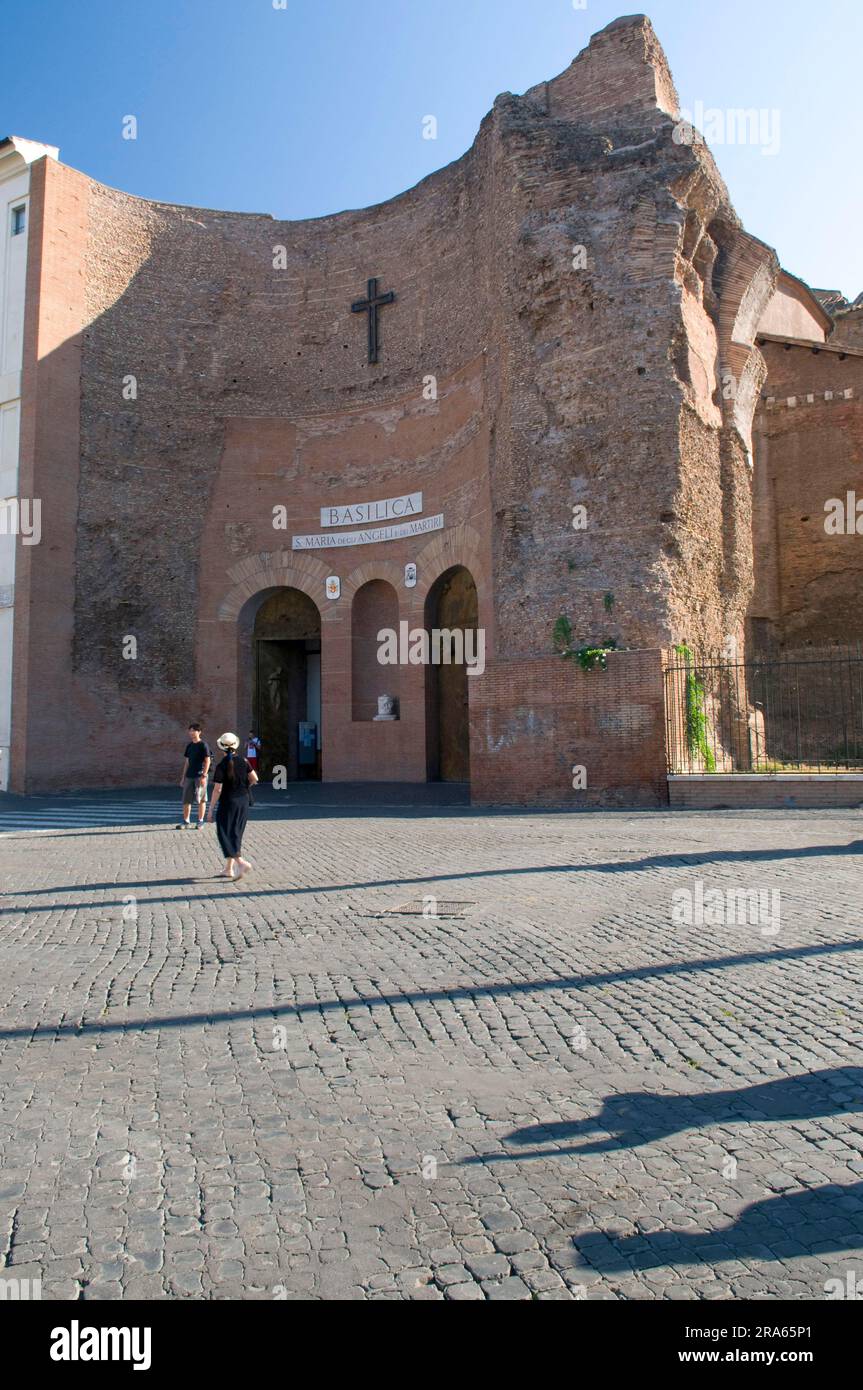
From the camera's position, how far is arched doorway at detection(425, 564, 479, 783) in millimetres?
20766

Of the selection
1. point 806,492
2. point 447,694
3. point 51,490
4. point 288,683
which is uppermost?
point 806,492

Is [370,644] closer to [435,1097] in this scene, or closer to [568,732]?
[568,732]

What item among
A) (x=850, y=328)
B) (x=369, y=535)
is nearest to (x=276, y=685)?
(x=369, y=535)

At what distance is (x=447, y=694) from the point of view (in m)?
21.1

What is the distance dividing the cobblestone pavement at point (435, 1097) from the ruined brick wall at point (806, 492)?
62.1 ft

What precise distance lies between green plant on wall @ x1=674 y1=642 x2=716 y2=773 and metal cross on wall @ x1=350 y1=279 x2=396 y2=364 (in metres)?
11.5

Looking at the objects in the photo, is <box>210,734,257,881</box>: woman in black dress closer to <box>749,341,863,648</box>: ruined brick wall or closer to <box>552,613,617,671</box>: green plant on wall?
<box>552,613,617,671</box>: green plant on wall

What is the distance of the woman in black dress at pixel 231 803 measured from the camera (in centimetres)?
848

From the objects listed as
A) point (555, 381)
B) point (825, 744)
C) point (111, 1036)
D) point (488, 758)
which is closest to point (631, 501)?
point (555, 381)

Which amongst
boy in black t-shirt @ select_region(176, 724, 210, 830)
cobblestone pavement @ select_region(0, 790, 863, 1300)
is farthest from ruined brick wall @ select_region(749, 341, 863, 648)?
cobblestone pavement @ select_region(0, 790, 863, 1300)

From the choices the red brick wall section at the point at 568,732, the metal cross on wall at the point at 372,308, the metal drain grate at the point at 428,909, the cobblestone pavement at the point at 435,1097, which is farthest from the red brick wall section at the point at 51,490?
the metal drain grate at the point at 428,909

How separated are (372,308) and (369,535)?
5.38 m

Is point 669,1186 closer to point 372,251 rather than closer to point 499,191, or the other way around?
point 499,191

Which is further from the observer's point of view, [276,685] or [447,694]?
[276,685]
